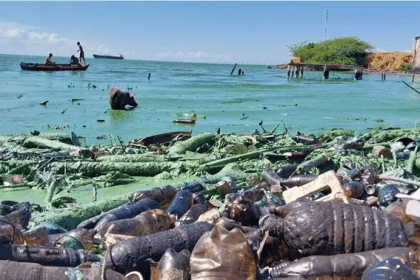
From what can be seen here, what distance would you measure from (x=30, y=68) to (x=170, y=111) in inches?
1434

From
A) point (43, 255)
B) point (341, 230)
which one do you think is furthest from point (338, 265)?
point (43, 255)

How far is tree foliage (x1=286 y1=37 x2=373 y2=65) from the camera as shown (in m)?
86.1

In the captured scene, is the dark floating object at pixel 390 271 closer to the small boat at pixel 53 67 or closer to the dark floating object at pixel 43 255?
the dark floating object at pixel 43 255

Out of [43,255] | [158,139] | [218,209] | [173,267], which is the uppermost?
[173,267]

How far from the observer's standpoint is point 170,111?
20750 mm

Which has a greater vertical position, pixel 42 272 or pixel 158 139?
pixel 42 272

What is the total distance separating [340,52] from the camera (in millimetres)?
86000

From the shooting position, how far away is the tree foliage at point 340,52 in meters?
86.1

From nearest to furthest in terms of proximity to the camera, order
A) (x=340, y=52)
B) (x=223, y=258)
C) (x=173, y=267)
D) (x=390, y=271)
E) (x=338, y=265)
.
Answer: (x=390, y=271) < (x=223, y=258) < (x=173, y=267) < (x=338, y=265) < (x=340, y=52)

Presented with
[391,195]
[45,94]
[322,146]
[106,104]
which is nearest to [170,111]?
[106,104]

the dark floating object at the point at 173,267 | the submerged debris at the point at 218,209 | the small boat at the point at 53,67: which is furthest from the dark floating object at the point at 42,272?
the small boat at the point at 53,67

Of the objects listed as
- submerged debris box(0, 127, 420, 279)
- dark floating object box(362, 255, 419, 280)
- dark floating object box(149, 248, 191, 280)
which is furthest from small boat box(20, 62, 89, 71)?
dark floating object box(362, 255, 419, 280)

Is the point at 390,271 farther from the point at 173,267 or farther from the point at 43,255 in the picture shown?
the point at 43,255

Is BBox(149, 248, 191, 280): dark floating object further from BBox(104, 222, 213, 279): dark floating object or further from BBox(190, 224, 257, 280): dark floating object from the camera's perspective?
BBox(104, 222, 213, 279): dark floating object
